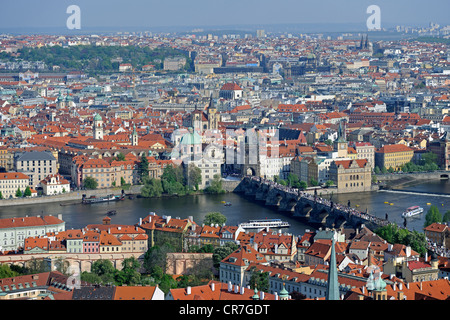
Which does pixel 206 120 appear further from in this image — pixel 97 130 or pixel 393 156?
pixel 393 156

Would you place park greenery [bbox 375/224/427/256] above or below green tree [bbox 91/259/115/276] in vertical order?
above

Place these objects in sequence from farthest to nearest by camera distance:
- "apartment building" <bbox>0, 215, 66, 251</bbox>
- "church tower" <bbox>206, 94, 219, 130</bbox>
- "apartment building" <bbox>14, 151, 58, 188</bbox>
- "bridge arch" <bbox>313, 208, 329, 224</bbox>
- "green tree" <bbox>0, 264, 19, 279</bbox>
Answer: "church tower" <bbox>206, 94, 219, 130</bbox>, "apartment building" <bbox>14, 151, 58, 188</bbox>, "bridge arch" <bbox>313, 208, 329, 224</bbox>, "apartment building" <bbox>0, 215, 66, 251</bbox>, "green tree" <bbox>0, 264, 19, 279</bbox>

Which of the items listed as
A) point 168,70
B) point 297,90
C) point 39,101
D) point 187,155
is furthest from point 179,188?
point 168,70

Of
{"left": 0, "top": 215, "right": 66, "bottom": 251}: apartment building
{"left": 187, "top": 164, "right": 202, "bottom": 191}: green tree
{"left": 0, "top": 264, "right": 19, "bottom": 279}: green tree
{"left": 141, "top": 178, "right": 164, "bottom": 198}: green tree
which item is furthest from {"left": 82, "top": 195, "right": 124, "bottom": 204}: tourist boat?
{"left": 0, "top": 264, "right": 19, "bottom": 279}: green tree

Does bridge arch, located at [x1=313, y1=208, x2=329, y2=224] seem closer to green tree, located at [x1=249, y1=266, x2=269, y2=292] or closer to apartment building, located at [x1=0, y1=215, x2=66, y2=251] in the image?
apartment building, located at [x1=0, y1=215, x2=66, y2=251]

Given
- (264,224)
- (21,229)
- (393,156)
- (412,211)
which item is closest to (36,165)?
(264,224)
